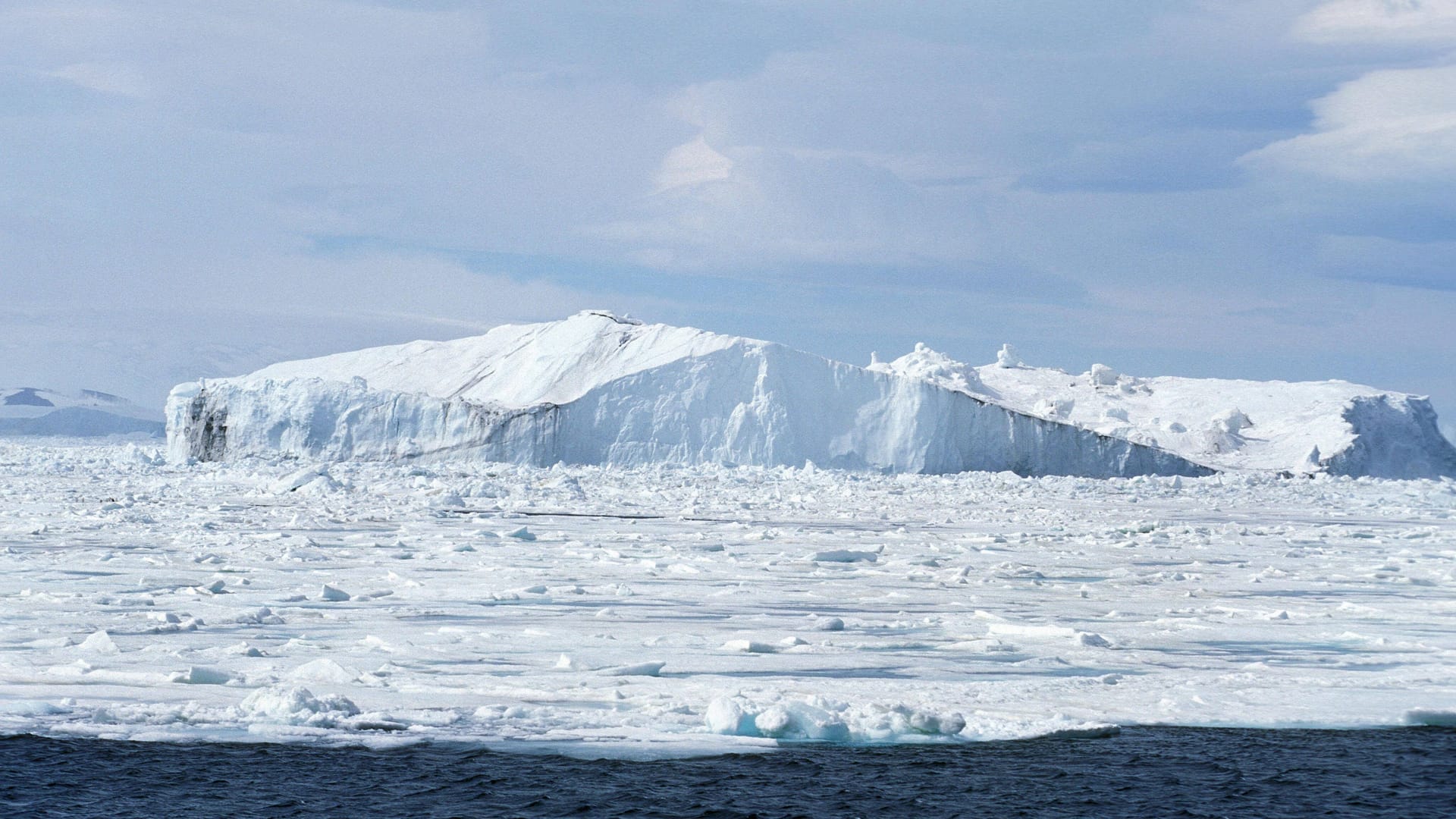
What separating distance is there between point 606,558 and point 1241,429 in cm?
2352

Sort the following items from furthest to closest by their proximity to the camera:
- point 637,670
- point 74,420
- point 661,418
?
point 74,420, point 661,418, point 637,670

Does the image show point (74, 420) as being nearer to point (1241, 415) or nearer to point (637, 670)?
point (1241, 415)

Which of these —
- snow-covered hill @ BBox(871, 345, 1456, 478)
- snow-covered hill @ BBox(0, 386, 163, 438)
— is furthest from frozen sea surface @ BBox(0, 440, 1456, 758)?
snow-covered hill @ BBox(0, 386, 163, 438)

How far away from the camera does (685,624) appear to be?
791 cm

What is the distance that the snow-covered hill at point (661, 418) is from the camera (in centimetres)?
2522

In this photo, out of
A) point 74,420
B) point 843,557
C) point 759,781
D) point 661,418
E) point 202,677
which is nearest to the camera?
point 759,781

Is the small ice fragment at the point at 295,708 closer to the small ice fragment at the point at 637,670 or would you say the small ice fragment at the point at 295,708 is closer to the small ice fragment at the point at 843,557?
the small ice fragment at the point at 637,670

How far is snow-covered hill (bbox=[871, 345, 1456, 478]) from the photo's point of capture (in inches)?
1131

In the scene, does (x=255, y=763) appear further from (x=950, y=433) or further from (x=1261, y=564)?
(x=950, y=433)

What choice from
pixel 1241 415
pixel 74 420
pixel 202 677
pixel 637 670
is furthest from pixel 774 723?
pixel 74 420

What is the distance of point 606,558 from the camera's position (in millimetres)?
11281

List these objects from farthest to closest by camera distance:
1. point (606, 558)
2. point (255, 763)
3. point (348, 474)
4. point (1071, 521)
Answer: point (348, 474) → point (1071, 521) → point (606, 558) → point (255, 763)

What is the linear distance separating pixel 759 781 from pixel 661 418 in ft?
68.2

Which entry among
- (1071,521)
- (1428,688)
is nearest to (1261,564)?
(1071,521)
